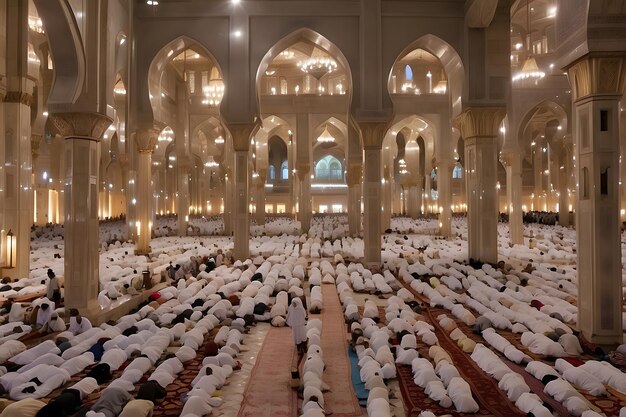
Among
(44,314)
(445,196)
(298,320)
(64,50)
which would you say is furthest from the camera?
(445,196)

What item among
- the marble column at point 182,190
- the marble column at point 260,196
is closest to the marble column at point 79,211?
the marble column at point 182,190

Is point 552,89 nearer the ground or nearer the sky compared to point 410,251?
nearer the sky

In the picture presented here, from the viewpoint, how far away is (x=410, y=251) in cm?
1419

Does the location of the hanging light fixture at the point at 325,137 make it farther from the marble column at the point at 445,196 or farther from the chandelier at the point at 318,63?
the marble column at the point at 445,196

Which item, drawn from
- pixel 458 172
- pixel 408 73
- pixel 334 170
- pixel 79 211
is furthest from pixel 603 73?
pixel 334 170

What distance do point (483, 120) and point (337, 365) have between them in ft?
23.6

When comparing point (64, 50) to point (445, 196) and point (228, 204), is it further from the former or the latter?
point (445, 196)

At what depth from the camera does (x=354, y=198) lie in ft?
68.9

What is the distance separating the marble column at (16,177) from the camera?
8906 mm

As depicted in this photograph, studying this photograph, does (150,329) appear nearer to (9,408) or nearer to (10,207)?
(9,408)

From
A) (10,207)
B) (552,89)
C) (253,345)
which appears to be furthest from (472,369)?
(552,89)

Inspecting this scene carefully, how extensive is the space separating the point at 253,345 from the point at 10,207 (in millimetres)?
5855

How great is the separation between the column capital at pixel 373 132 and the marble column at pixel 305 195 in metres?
9.14

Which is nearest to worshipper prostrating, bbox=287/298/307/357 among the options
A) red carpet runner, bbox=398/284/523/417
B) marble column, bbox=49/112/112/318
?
red carpet runner, bbox=398/284/523/417
